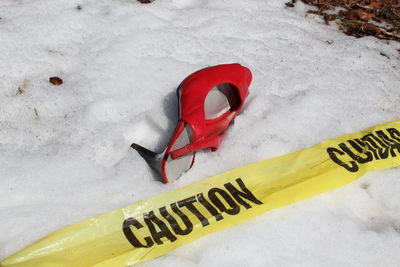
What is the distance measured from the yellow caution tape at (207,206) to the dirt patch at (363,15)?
110 cm

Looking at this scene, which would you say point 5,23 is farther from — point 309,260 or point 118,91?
point 309,260

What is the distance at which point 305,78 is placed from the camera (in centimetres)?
213

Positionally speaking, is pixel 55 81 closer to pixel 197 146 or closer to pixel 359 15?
pixel 197 146

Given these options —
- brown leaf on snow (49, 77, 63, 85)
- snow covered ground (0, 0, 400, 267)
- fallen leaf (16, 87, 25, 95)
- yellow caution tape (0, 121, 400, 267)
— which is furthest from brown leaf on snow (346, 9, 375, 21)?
fallen leaf (16, 87, 25, 95)

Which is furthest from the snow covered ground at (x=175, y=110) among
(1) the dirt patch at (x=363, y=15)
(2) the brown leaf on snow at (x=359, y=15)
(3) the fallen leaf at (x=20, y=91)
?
(2) the brown leaf on snow at (x=359, y=15)

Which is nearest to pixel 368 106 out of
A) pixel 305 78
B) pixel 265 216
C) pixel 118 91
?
pixel 305 78

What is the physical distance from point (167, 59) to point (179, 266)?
1.24 meters

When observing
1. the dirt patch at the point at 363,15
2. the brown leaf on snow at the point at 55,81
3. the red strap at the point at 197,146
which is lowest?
the brown leaf on snow at the point at 55,81

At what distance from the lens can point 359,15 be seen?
267 cm

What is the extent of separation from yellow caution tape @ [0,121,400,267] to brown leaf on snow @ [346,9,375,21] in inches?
49.0

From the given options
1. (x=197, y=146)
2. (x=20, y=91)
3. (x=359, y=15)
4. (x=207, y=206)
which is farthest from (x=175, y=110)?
(x=359, y=15)

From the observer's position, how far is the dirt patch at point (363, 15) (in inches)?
101

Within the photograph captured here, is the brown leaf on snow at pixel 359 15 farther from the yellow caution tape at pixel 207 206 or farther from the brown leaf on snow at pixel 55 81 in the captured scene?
the brown leaf on snow at pixel 55 81

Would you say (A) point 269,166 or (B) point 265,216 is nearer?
(B) point 265,216
